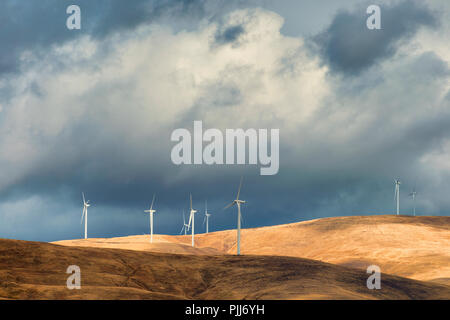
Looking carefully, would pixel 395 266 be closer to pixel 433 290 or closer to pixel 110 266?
pixel 433 290

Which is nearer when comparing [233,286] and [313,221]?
[233,286]

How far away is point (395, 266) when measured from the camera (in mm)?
83188

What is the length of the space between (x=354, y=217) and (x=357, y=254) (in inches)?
1606

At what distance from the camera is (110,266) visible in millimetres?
53938

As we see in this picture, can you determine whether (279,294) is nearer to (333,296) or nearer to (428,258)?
(333,296)

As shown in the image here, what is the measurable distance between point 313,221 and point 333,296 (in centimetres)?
10520

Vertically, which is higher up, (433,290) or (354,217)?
(354,217)
